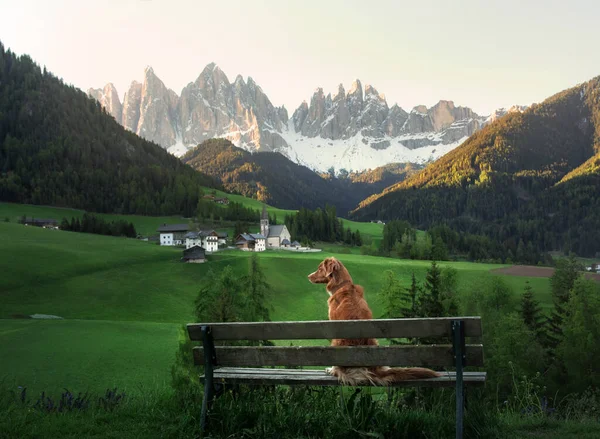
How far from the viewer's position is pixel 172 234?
4053 inches

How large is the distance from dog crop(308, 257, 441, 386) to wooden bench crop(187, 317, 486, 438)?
0.11 m

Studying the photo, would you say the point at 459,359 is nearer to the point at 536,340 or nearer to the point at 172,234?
the point at 536,340

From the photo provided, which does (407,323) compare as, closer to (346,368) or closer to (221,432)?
(346,368)

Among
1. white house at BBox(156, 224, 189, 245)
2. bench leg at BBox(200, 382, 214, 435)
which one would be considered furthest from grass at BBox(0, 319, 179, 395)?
white house at BBox(156, 224, 189, 245)

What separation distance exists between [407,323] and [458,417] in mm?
1145

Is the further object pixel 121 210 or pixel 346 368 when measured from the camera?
pixel 121 210

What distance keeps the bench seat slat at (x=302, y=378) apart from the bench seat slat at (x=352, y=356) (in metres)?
0.26

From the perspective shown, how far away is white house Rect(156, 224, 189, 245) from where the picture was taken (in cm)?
10188

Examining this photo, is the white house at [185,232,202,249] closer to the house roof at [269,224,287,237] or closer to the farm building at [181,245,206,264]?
the farm building at [181,245,206,264]

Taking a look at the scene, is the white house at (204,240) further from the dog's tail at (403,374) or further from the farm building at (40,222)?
the dog's tail at (403,374)

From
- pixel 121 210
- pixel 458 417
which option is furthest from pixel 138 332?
pixel 121 210

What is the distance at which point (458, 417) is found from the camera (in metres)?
4.85

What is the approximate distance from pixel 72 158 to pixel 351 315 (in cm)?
17756

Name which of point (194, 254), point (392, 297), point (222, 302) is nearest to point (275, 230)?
point (194, 254)
